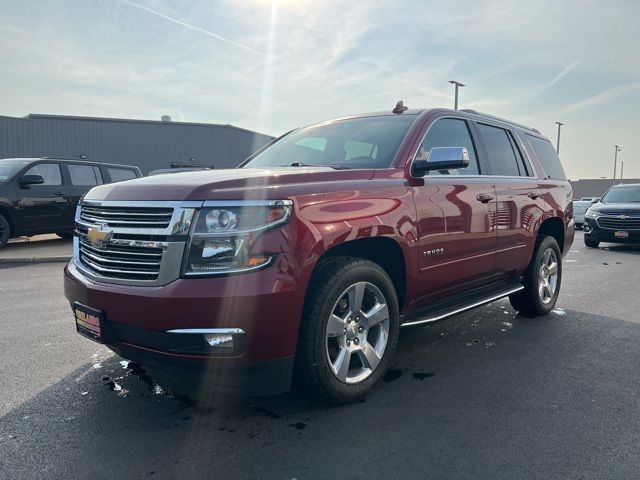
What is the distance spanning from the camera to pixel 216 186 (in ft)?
8.73

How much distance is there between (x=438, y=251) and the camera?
3.62 meters

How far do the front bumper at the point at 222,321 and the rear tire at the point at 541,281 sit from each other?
3.33 metres

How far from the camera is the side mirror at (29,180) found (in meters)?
9.83

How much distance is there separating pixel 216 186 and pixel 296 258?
57 centimetres

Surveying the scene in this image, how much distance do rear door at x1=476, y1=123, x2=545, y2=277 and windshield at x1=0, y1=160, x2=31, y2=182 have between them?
30.1 ft

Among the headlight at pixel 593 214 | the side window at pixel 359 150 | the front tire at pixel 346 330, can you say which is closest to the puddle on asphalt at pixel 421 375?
the front tire at pixel 346 330

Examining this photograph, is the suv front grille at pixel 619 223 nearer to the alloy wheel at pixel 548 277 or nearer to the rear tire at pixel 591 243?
the rear tire at pixel 591 243

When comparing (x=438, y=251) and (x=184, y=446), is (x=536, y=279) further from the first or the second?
(x=184, y=446)

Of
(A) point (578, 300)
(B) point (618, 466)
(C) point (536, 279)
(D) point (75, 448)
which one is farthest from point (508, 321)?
(D) point (75, 448)

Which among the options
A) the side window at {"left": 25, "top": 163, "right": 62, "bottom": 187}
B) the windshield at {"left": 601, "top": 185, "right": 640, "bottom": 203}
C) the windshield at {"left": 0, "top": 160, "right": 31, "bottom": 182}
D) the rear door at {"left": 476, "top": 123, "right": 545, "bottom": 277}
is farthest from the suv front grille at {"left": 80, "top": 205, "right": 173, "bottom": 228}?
the windshield at {"left": 601, "top": 185, "right": 640, "bottom": 203}

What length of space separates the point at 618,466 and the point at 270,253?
199 cm

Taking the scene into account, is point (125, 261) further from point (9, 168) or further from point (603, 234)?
point (603, 234)

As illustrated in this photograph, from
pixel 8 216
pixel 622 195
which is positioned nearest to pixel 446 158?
pixel 8 216

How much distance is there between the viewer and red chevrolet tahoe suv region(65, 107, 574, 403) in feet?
8.29
